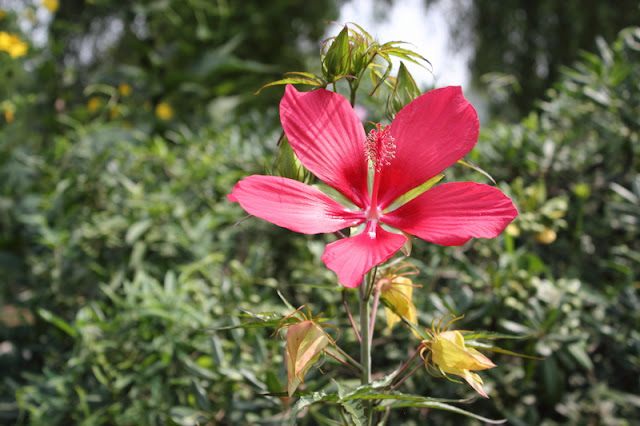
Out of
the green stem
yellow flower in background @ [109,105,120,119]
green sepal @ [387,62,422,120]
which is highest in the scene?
yellow flower in background @ [109,105,120,119]

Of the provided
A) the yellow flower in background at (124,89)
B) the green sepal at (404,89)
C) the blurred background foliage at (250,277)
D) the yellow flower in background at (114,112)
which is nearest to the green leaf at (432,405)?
the blurred background foliage at (250,277)

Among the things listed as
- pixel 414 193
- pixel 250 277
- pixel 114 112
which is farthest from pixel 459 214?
pixel 114 112

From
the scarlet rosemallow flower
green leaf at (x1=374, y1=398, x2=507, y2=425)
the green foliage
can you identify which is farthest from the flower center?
the green foliage

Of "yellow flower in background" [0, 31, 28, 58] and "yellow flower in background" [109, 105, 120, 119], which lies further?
"yellow flower in background" [0, 31, 28, 58]

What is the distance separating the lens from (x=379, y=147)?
18.2 inches

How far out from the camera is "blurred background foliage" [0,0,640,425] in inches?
31.7

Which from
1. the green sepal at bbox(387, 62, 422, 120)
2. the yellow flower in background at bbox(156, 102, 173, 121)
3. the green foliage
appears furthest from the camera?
the green foliage

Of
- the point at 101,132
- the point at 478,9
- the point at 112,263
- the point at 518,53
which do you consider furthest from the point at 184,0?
the point at 518,53

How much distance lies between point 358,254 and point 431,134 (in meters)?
0.14

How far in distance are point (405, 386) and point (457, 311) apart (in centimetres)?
18

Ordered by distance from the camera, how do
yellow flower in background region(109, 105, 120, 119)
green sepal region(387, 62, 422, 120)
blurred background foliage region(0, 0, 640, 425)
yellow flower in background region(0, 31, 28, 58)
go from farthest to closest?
yellow flower in background region(0, 31, 28, 58), yellow flower in background region(109, 105, 120, 119), blurred background foliage region(0, 0, 640, 425), green sepal region(387, 62, 422, 120)

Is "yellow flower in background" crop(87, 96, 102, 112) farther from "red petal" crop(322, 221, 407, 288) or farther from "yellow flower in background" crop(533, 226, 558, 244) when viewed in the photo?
"red petal" crop(322, 221, 407, 288)

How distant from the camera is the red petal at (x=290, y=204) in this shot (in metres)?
0.39

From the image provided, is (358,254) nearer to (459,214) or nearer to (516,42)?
(459,214)
